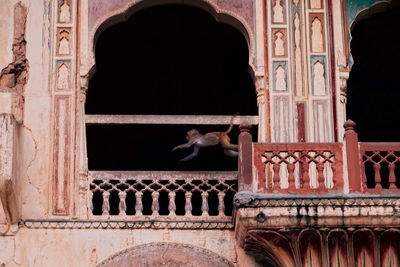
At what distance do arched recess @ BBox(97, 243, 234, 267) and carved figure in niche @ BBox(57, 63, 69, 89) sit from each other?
2120mm

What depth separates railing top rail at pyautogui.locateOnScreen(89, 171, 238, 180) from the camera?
42.5 ft

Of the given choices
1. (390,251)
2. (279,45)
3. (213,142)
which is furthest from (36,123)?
(390,251)

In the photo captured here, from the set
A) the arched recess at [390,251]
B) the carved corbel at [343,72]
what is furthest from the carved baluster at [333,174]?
the carved corbel at [343,72]

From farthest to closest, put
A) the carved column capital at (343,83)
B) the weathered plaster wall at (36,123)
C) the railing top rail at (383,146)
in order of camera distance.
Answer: the carved column capital at (343,83) < the weathered plaster wall at (36,123) < the railing top rail at (383,146)

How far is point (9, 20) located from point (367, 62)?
6.27 metres

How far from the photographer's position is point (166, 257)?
41.0 feet

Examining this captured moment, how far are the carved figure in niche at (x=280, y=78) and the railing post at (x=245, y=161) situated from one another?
4.26ft

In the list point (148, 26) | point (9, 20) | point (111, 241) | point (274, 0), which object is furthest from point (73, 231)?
point (148, 26)

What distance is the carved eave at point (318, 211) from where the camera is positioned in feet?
37.8

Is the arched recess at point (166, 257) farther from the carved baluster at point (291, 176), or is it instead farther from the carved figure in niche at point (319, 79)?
the carved figure in niche at point (319, 79)

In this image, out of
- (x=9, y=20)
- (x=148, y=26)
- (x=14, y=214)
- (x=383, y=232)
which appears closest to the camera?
(x=383, y=232)

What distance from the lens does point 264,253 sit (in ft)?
40.8

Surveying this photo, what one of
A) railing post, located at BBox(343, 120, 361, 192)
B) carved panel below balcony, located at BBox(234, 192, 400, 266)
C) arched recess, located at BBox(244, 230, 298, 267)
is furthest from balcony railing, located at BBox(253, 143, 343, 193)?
arched recess, located at BBox(244, 230, 298, 267)

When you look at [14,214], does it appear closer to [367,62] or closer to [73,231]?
[73,231]
